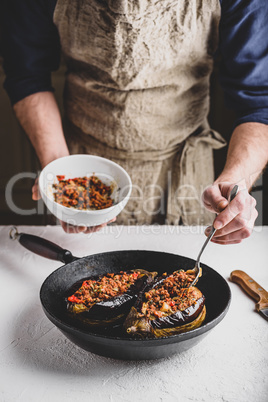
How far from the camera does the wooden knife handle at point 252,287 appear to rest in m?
1.04

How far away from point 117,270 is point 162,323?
0.31 meters

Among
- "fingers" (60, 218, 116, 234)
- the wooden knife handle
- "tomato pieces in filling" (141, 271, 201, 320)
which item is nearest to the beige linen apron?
"fingers" (60, 218, 116, 234)

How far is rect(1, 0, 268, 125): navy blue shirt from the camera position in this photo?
1.39 m

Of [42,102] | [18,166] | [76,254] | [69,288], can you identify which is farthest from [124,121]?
[18,166]

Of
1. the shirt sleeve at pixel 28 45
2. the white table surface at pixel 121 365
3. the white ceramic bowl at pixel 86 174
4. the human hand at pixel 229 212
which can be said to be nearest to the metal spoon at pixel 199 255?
the human hand at pixel 229 212

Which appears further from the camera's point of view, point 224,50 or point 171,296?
point 224,50

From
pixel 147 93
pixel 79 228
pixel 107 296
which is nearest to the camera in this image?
pixel 107 296

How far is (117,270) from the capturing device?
113cm

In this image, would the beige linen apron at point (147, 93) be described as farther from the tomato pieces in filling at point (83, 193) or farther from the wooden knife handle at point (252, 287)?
the wooden knife handle at point (252, 287)

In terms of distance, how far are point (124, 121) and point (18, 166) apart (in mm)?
1893

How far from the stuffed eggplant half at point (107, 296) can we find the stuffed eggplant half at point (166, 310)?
0.10 ft

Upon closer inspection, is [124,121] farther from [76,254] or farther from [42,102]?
[76,254]

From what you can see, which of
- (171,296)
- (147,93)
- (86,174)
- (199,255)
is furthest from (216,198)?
(147,93)

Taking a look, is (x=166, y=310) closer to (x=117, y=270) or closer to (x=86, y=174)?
(x=117, y=270)
